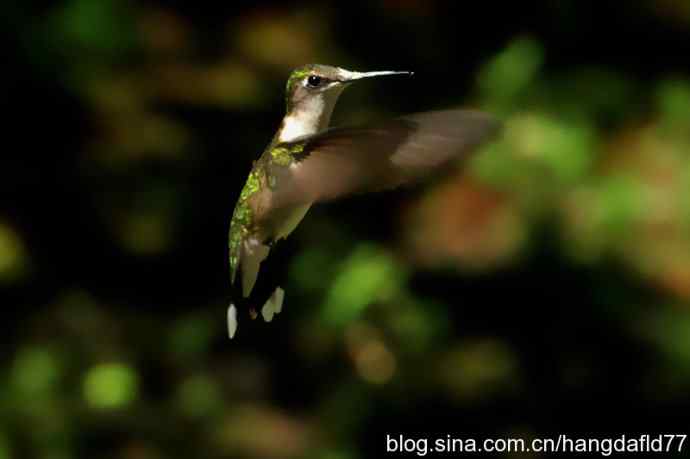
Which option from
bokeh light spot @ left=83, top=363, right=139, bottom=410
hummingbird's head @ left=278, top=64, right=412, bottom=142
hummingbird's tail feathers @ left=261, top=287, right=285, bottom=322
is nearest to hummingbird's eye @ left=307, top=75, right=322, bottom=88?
hummingbird's head @ left=278, top=64, right=412, bottom=142

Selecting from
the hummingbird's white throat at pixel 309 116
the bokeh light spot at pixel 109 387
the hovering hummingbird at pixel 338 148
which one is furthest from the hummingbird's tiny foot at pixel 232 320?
the bokeh light spot at pixel 109 387

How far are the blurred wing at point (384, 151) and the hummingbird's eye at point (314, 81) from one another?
3cm

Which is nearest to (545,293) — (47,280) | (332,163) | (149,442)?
(149,442)

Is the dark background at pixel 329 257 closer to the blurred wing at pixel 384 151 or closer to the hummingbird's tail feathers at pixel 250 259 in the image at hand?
the hummingbird's tail feathers at pixel 250 259

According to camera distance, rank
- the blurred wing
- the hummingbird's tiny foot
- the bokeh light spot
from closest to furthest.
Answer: the blurred wing → the hummingbird's tiny foot → the bokeh light spot

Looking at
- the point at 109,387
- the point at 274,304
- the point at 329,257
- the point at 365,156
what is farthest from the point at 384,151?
the point at 109,387

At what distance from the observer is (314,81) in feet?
1.75

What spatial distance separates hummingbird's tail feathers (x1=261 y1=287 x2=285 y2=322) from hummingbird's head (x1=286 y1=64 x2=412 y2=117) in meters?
0.11

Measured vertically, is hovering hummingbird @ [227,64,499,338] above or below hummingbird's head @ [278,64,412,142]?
below

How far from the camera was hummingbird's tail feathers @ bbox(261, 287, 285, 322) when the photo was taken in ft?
1.90

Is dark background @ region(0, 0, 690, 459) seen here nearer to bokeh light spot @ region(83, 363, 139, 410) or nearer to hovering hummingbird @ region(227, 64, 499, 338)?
bokeh light spot @ region(83, 363, 139, 410)

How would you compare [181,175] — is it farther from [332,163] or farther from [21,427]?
[332,163]

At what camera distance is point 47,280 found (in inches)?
91.6

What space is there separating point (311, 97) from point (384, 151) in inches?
2.5
